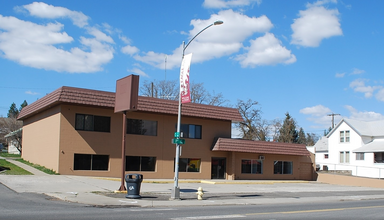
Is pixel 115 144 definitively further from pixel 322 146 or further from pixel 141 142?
pixel 322 146

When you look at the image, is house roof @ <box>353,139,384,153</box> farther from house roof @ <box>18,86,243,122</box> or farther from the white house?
house roof @ <box>18,86,243,122</box>

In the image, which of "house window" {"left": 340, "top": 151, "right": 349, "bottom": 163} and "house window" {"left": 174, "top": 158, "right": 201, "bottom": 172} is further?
"house window" {"left": 340, "top": 151, "right": 349, "bottom": 163}

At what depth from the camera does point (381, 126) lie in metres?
48.1

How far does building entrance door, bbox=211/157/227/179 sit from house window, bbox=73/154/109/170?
31.6ft

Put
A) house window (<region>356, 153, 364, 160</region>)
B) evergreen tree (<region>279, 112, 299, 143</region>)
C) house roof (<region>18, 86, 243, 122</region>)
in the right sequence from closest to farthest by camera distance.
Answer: house roof (<region>18, 86, 243, 122</region>) < house window (<region>356, 153, 364, 160</region>) < evergreen tree (<region>279, 112, 299, 143</region>)

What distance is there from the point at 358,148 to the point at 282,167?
14712 mm

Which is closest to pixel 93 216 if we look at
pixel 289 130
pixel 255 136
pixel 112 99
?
pixel 112 99

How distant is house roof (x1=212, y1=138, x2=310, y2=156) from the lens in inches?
1253

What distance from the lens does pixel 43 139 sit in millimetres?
28625

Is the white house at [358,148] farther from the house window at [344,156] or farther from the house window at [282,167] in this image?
the house window at [282,167]

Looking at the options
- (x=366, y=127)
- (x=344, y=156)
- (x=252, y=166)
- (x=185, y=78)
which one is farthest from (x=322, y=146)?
(x=185, y=78)

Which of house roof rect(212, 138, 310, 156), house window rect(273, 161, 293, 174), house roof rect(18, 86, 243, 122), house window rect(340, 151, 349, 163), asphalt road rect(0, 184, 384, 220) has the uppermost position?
house roof rect(18, 86, 243, 122)

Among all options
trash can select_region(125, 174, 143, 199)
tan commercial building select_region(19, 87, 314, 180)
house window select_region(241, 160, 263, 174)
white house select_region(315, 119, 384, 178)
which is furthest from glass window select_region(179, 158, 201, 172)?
white house select_region(315, 119, 384, 178)

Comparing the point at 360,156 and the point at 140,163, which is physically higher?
the point at 360,156
